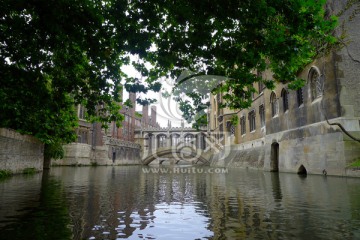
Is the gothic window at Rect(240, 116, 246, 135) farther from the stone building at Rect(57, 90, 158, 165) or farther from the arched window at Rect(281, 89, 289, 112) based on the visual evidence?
the stone building at Rect(57, 90, 158, 165)

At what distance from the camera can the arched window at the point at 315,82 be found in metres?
18.8

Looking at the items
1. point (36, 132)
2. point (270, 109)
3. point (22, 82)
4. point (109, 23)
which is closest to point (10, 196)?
point (22, 82)

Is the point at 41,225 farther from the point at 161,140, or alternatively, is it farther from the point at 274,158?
the point at 161,140

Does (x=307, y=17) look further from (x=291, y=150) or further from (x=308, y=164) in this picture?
(x=291, y=150)

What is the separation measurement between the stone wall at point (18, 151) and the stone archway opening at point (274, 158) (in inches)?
797

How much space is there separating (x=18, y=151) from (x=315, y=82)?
2146cm

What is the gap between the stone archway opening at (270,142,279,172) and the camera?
25.1 metres

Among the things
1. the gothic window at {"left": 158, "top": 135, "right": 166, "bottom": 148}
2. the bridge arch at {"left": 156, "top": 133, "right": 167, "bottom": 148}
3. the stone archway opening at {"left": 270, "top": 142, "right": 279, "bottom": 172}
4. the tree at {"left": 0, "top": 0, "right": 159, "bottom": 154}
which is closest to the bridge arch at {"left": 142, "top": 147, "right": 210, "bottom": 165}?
the bridge arch at {"left": 156, "top": 133, "right": 167, "bottom": 148}

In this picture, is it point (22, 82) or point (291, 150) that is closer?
point (22, 82)

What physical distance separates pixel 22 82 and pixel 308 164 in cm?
1765

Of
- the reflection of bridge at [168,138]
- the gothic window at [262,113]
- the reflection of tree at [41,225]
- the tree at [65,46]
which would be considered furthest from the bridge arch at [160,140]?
the reflection of tree at [41,225]

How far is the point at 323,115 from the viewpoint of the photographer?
1802cm

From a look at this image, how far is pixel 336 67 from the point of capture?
17.2 meters

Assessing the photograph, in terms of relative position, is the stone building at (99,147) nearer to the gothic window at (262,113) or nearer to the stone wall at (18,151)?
the stone wall at (18,151)
